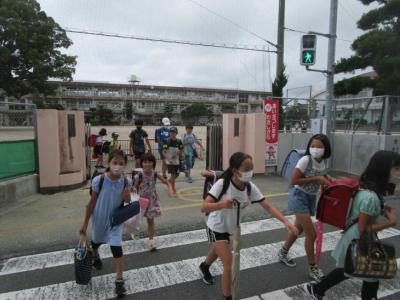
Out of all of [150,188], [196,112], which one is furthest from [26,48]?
[196,112]

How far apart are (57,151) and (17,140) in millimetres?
893

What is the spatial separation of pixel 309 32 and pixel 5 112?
25.5ft

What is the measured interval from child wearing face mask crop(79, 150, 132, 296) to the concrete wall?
3.91 metres

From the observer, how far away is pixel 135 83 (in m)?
86.7

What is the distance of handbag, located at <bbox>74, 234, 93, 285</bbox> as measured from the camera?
3.43 metres

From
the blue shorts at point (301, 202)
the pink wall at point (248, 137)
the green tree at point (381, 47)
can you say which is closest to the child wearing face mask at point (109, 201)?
the blue shorts at point (301, 202)

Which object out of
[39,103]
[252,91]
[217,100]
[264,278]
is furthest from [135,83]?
[264,278]

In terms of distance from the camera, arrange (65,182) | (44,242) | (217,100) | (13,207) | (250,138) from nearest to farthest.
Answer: (44,242) < (13,207) < (65,182) < (250,138) < (217,100)

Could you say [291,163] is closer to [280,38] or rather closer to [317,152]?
[317,152]

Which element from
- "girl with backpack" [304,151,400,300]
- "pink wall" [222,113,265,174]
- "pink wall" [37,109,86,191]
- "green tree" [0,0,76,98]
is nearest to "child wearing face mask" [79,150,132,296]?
"girl with backpack" [304,151,400,300]

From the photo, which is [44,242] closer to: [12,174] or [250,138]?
[12,174]

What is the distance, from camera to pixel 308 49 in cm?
948

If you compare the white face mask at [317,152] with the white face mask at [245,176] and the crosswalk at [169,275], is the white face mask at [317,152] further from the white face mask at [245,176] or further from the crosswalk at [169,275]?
the crosswalk at [169,275]

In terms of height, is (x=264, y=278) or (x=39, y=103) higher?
(x=39, y=103)
